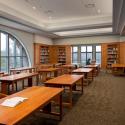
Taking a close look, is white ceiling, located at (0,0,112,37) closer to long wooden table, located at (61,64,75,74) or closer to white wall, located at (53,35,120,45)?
long wooden table, located at (61,64,75,74)

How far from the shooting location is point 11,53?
384 inches

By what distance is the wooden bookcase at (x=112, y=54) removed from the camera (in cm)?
1279

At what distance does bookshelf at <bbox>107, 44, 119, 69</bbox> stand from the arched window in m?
6.37

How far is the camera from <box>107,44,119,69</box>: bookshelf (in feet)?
42.0

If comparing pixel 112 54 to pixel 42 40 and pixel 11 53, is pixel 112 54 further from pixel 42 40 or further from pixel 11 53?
pixel 11 53

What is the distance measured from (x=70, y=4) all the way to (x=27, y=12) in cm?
226

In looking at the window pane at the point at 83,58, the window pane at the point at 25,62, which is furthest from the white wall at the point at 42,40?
the window pane at the point at 83,58

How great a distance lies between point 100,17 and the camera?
8.65 meters

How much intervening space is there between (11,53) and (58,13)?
12.5 ft

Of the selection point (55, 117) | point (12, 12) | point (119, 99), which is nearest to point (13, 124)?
point (55, 117)

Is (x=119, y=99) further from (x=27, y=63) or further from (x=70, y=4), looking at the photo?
(x=27, y=63)

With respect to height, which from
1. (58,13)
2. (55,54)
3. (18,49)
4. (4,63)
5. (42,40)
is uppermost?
(58,13)

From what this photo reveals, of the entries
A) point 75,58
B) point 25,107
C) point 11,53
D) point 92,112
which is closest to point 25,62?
point 11,53

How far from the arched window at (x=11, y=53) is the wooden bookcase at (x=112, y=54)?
20.9 ft
